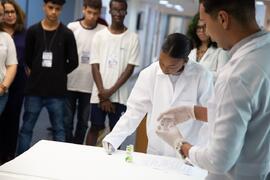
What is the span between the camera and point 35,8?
4871mm

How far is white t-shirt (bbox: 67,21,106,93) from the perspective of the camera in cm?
304

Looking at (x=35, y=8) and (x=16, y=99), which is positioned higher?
(x=35, y=8)

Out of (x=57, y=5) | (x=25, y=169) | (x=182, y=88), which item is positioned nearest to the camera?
(x=25, y=169)

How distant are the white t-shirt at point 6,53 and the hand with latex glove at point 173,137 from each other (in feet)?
5.34

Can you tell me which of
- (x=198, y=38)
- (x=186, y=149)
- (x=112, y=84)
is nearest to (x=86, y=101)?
(x=112, y=84)

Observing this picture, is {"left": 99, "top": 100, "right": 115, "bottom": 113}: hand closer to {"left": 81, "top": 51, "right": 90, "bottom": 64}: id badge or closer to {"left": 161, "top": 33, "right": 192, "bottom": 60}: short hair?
{"left": 81, "top": 51, "right": 90, "bottom": 64}: id badge

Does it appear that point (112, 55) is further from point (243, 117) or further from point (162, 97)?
point (243, 117)

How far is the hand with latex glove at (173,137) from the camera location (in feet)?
4.23

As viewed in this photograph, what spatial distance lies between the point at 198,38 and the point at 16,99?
152cm

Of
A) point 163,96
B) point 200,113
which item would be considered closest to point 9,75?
point 163,96

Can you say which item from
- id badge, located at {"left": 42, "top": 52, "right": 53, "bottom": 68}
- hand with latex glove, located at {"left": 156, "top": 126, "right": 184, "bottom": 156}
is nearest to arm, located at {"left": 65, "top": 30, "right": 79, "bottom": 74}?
id badge, located at {"left": 42, "top": 52, "right": 53, "bottom": 68}

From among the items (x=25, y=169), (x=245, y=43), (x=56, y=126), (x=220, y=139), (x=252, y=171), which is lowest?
(x=56, y=126)

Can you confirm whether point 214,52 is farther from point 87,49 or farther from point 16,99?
point 16,99

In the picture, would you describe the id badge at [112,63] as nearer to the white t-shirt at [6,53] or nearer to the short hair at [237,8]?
the white t-shirt at [6,53]
